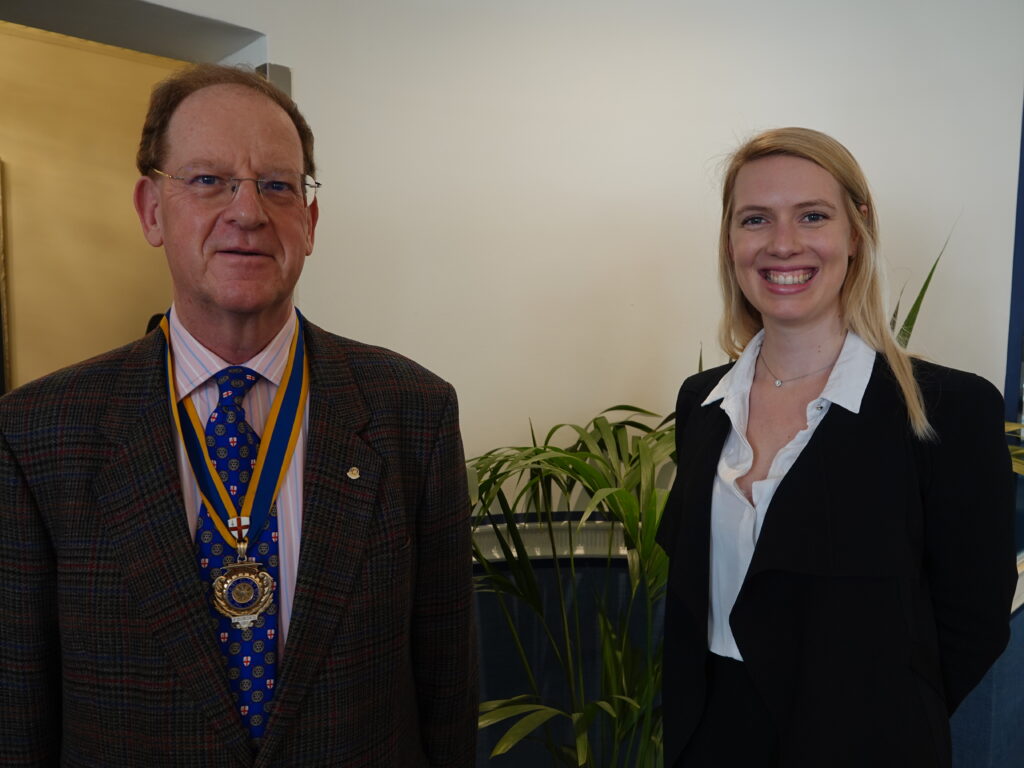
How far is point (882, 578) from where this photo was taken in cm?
141

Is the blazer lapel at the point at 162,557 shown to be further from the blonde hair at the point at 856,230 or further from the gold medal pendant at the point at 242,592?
the blonde hair at the point at 856,230

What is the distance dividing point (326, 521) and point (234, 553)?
128 millimetres

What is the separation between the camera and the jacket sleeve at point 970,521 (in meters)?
1.41

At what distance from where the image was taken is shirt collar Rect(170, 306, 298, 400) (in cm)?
124

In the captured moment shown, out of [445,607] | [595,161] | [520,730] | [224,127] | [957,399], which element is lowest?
[520,730]

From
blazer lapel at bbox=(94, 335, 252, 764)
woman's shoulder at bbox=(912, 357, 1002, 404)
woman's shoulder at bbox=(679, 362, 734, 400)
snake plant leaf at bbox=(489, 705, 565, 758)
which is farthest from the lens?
snake plant leaf at bbox=(489, 705, 565, 758)

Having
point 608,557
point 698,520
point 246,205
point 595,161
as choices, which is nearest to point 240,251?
point 246,205

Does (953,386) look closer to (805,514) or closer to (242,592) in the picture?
(805,514)

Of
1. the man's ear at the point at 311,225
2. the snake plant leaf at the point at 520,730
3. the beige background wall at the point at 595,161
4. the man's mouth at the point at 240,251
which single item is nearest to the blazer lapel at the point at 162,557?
the man's mouth at the point at 240,251

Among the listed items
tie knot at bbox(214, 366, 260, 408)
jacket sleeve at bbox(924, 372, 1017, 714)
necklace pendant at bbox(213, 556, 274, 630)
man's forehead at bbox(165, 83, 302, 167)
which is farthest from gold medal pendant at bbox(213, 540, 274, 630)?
jacket sleeve at bbox(924, 372, 1017, 714)

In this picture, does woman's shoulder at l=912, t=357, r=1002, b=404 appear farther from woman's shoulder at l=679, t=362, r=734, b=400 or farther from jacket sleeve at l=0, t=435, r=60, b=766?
jacket sleeve at l=0, t=435, r=60, b=766

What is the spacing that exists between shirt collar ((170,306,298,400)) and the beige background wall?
0.90m

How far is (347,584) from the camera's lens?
46.2 inches

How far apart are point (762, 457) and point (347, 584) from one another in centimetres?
82
